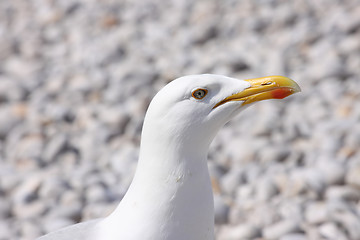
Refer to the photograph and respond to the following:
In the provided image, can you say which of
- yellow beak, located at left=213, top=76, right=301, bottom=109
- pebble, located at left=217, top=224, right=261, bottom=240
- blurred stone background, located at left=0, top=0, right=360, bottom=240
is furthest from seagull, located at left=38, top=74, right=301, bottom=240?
blurred stone background, located at left=0, top=0, right=360, bottom=240

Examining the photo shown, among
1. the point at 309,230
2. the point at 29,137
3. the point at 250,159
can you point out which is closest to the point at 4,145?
the point at 29,137

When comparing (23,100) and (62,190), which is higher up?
(23,100)

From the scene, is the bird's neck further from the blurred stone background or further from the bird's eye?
the blurred stone background

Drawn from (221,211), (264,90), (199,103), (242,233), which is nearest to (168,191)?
(199,103)

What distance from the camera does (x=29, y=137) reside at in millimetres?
3734

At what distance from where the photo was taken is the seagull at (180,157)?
1816 mm

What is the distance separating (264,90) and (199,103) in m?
0.27

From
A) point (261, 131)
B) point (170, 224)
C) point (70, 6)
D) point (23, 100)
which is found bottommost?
point (170, 224)

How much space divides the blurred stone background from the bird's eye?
1.22 meters

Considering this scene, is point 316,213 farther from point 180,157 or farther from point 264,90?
point 180,157

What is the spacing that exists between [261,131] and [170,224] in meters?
2.00

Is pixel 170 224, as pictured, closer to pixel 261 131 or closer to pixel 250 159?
pixel 250 159

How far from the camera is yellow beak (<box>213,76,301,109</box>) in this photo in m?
1.91

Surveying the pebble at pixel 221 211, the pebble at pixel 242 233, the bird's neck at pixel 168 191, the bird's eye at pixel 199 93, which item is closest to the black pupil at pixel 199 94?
the bird's eye at pixel 199 93
